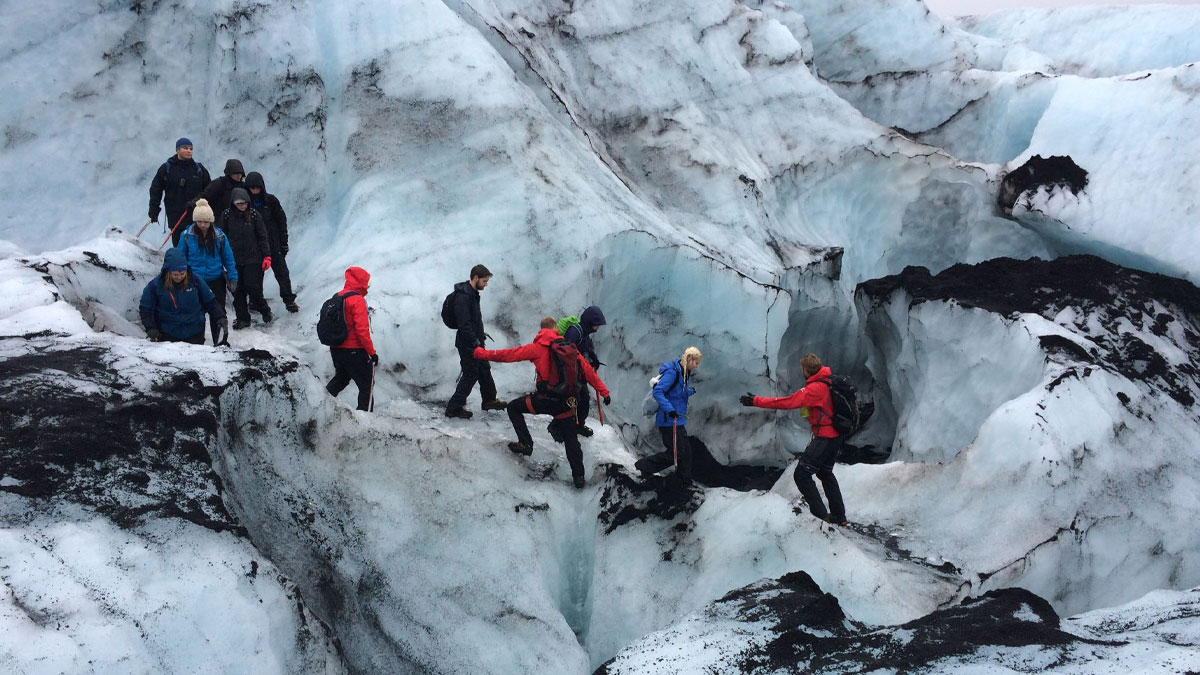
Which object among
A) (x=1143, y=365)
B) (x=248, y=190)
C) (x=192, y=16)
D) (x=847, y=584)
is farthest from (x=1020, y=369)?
(x=192, y=16)

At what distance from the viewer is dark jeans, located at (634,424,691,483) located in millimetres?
7789

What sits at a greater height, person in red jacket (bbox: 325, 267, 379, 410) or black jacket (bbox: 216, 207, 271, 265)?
black jacket (bbox: 216, 207, 271, 265)

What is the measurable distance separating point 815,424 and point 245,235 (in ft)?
16.9

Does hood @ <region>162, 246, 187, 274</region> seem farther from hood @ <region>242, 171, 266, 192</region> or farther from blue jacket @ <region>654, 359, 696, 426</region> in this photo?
blue jacket @ <region>654, 359, 696, 426</region>

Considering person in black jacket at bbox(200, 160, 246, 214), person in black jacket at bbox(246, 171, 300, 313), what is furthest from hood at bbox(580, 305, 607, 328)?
person in black jacket at bbox(200, 160, 246, 214)

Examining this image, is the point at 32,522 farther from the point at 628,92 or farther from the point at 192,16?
the point at 628,92

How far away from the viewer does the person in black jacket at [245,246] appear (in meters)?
8.94

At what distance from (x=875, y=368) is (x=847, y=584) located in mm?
6067

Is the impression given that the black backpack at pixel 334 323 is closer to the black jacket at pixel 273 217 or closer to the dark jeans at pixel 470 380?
the dark jeans at pixel 470 380

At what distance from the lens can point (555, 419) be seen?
7684 mm

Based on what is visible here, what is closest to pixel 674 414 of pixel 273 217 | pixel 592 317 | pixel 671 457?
pixel 671 457

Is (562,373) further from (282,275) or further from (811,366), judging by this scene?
(282,275)

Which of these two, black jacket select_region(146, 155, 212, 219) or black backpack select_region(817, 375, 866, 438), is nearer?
black backpack select_region(817, 375, 866, 438)

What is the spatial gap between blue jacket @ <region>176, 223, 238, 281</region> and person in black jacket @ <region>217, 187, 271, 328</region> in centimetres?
37
